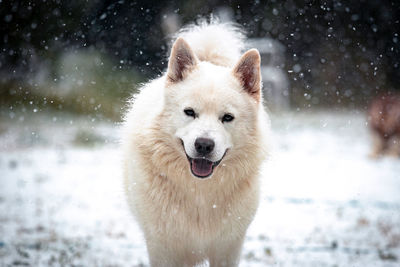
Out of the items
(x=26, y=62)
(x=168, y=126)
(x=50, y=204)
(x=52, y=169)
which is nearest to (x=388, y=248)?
(x=168, y=126)

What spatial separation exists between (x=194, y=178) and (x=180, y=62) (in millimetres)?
713

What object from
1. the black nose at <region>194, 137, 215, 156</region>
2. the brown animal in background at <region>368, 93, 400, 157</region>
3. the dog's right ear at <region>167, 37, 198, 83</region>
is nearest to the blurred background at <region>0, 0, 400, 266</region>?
the brown animal in background at <region>368, 93, 400, 157</region>

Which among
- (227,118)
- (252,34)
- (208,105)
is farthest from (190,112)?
A: (252,34)

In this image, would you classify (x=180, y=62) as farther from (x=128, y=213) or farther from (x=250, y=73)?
(x=128, y=213)

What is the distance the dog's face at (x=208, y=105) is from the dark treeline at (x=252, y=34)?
7.10 metres

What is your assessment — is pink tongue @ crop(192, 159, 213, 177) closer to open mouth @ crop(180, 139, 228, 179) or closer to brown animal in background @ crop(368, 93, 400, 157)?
open mouth @ crop(180, 139, 228, 179)

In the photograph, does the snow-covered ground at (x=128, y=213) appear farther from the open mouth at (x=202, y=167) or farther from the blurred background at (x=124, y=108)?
the open mouth at (x=202, y=167)

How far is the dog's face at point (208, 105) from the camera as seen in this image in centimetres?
224

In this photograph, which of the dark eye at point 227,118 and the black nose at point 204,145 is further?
the dark eye at point 227,118

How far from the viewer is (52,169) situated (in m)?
6.94

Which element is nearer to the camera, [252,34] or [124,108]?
[124,108]

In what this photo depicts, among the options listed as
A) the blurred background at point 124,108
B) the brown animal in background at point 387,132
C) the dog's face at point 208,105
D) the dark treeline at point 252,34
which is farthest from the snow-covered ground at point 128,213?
the dark treeline at point 252,34

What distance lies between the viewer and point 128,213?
2.94 m

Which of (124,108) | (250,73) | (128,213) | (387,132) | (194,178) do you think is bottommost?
(128,213)
